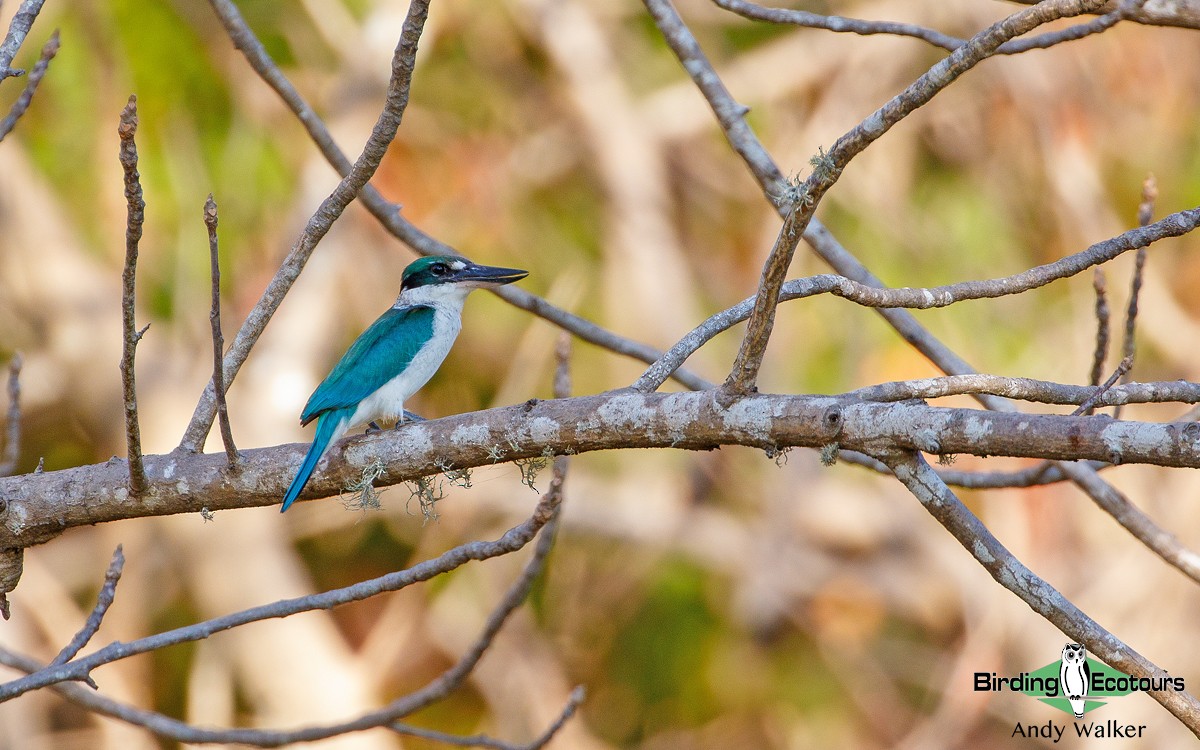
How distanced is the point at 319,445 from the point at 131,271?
96 centimetres

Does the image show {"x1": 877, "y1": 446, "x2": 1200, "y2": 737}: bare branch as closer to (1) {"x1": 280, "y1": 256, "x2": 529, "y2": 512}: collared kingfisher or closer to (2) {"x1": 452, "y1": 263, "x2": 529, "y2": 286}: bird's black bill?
(1) {"x1": 280, "y1": 256, "x2": 529, "y2": 512}: collared kingfisher

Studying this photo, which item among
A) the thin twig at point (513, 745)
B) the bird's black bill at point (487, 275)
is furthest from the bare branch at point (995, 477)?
the bird's black bill at point (487, 275)

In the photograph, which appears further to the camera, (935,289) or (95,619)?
(95,619)

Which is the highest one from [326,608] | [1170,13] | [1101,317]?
[1170,13]

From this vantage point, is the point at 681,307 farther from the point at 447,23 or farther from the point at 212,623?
the point at 212,623

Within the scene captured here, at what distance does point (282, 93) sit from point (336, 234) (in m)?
5.07

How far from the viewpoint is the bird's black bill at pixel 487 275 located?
4.17 m

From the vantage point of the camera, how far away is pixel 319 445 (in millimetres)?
3131

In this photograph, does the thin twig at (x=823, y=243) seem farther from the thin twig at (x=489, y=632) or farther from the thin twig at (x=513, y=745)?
the thin twig at (x=513, y=745)

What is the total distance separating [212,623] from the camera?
9.29 ft

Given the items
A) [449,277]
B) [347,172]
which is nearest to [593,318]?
[449,277]

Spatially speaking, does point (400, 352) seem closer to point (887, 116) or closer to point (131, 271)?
point (131, 271)

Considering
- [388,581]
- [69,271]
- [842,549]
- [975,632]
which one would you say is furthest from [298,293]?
[388,581]

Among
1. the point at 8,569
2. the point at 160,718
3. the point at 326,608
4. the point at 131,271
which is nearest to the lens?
the point at 131,271
